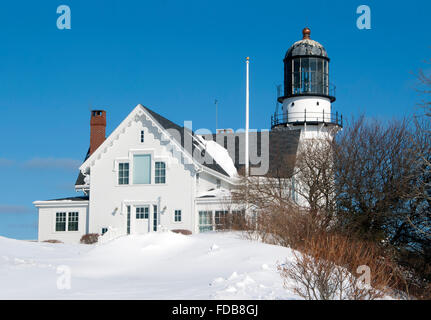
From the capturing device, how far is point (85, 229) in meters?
31.2

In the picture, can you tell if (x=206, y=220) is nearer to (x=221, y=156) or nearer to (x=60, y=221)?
(x=221, y=156)

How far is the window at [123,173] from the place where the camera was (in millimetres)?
30625

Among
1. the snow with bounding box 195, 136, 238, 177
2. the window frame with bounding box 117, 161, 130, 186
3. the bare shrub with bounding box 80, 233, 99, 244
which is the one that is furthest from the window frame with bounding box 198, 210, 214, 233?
the bare shrub with bounding box 80, 233, 99, 244

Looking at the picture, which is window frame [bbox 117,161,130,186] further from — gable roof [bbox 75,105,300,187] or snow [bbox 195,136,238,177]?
snow [bbox 195,136,238,177]

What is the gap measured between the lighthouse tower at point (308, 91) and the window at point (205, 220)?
12.9m

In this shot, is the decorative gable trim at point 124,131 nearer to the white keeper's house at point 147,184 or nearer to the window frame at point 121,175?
the white keeper's house at point 147,184

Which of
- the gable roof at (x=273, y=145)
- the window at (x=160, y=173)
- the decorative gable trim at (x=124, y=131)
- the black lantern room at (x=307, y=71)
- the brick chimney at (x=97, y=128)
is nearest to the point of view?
the decorative gable trim at (x=124, y=131)

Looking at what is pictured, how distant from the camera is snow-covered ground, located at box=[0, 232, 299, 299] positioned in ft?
39.8

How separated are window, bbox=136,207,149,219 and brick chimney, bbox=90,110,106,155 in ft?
21.4

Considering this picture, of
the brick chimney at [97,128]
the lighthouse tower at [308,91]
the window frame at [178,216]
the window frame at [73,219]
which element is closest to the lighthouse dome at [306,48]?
the lighthouse tower at [308,91]

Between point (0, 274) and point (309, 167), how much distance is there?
42.0 ft

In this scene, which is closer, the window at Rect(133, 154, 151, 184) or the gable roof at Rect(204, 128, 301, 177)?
the window at Rect(133, 154, 151, 184)
